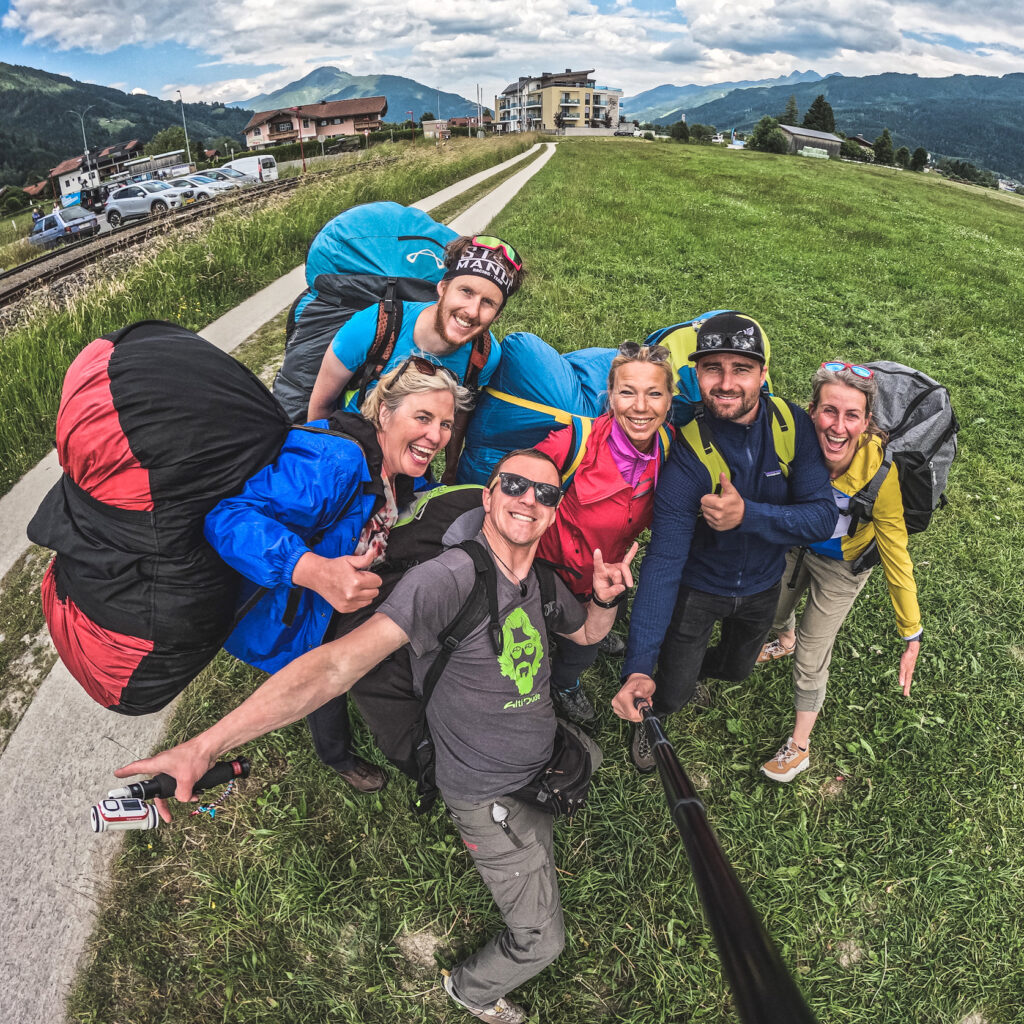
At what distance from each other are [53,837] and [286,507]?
2334 mm

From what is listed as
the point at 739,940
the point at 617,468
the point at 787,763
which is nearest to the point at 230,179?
the point at 617,468

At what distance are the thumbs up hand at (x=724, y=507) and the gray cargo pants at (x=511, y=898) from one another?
151cm

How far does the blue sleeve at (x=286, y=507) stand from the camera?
218 centimetres

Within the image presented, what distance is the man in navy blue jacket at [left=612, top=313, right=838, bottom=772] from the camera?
2.88 metres

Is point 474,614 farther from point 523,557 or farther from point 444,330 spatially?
point 444,330

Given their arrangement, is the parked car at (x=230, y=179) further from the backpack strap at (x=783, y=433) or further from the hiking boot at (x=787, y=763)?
the hiking boot at (x=787, y=763)

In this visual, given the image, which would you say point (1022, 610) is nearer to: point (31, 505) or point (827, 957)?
point (827, 957)

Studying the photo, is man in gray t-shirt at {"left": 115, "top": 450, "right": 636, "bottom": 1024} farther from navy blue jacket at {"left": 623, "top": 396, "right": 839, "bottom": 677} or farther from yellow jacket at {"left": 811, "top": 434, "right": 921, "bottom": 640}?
yellow jacket at {"left": 811, "top": 434, "right": 921, "bottom": 640}

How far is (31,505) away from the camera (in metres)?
5.31

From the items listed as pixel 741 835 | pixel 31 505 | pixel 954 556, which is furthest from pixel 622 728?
pixel 31 505

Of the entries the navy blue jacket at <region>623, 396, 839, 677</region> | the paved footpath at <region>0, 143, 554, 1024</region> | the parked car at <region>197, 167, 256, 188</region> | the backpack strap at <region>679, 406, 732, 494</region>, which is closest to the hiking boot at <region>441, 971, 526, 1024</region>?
the navy blue jacket at <region>623, 396, 839, 677</region>

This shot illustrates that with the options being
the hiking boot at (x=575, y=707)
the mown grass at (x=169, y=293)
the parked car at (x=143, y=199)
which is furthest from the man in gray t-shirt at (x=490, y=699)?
the parked car at (x=143, y=199)

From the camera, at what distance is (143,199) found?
26.3m

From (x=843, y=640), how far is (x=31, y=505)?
677 centimetres
